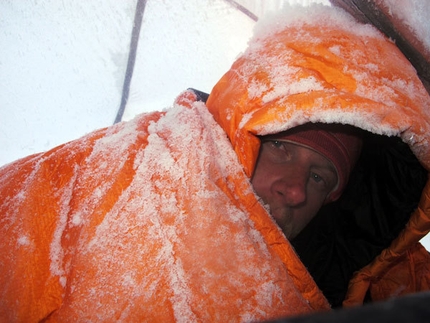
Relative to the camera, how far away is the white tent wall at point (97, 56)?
192cm

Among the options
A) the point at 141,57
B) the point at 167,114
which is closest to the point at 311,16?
the point at 167,114

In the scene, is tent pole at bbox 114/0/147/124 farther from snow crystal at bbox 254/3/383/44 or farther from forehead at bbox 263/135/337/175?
forehead at bbox 263/135/337/175

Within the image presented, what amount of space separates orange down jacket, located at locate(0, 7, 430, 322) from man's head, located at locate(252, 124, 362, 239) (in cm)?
15

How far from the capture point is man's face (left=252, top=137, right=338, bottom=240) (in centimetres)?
92

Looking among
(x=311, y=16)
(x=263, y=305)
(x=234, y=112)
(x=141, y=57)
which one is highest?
(x=141, y=57)

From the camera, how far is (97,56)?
217 centimetres

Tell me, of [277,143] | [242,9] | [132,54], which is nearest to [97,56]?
[132,54]

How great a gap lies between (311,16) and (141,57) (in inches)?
63.2

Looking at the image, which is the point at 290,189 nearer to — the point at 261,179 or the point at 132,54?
the point at 261,179

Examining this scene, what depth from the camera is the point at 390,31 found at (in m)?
0.85

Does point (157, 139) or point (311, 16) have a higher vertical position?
point (311, 16)

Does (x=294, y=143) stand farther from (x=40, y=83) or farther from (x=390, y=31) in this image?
(x=40, y=83)

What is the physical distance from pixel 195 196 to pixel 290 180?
0.38 m

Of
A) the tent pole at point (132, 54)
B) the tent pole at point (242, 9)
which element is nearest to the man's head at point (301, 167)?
the tent pole at point (242, 9)
